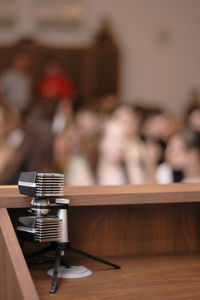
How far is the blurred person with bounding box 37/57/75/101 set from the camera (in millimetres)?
10422

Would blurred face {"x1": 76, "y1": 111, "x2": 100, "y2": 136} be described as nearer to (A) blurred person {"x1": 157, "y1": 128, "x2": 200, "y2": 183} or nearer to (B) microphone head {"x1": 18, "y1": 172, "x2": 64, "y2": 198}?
(A) blurred person {"x1": 157, "y1": 128, "x2": 200, "y2": 183}

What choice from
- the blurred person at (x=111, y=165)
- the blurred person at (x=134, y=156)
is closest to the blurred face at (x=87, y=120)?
the blurred person at (x=134, y=156)

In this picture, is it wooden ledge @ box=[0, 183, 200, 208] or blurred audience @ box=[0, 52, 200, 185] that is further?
blurred audience @ box=[0, 52, 200, 185]

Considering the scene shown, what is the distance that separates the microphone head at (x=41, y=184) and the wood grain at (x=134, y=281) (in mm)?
271

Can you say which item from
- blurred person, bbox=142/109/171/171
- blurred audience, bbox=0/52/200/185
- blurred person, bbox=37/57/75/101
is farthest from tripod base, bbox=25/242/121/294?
blurred person, bbox=37/57/75/101

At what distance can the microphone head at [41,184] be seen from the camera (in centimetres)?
153

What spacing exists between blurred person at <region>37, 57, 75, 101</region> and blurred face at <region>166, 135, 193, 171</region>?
6.36 metres

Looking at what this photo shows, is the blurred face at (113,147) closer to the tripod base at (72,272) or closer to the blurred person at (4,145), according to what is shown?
the blurred person at (4,145)

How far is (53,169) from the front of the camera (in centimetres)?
371

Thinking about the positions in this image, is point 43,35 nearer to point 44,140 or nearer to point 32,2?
point 32,2

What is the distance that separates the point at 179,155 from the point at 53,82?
6.66 m

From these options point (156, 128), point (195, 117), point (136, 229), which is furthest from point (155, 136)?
point (136, 229)

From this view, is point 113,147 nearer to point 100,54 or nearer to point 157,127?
point 157,127

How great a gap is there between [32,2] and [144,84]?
2812mm
